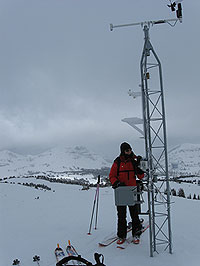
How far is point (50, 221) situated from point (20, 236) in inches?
68.2

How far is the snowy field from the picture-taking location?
5328 millimetres

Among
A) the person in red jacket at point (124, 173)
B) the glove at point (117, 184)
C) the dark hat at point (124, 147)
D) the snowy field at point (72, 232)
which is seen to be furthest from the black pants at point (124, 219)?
the dark hat at point (124, 147)

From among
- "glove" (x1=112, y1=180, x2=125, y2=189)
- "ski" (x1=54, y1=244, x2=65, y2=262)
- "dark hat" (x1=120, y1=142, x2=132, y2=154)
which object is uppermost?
"dark hat" (x1=120, y1=142, x2=132, y2=154)

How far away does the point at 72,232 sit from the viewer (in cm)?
746

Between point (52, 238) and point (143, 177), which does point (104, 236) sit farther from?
point (143, 177)

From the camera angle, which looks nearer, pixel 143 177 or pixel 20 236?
pixel 143 177

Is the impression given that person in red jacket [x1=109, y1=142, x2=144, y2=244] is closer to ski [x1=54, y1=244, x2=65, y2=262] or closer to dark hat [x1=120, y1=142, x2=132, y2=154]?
dark hat [x1=120, y1=142, x2=132, y2=154]

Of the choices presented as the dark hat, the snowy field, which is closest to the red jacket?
the dark hat

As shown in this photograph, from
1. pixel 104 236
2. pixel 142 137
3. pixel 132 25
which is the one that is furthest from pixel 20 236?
pixel 132 25

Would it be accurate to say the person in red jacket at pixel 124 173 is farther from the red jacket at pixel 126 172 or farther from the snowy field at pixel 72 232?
the snowy field at pixel 72 232

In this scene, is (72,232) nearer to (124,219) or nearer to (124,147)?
(124,219)

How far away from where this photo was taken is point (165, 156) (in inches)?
213

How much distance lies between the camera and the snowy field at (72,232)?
210 inches

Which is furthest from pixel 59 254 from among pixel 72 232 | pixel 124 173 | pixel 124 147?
pixel 124 147
